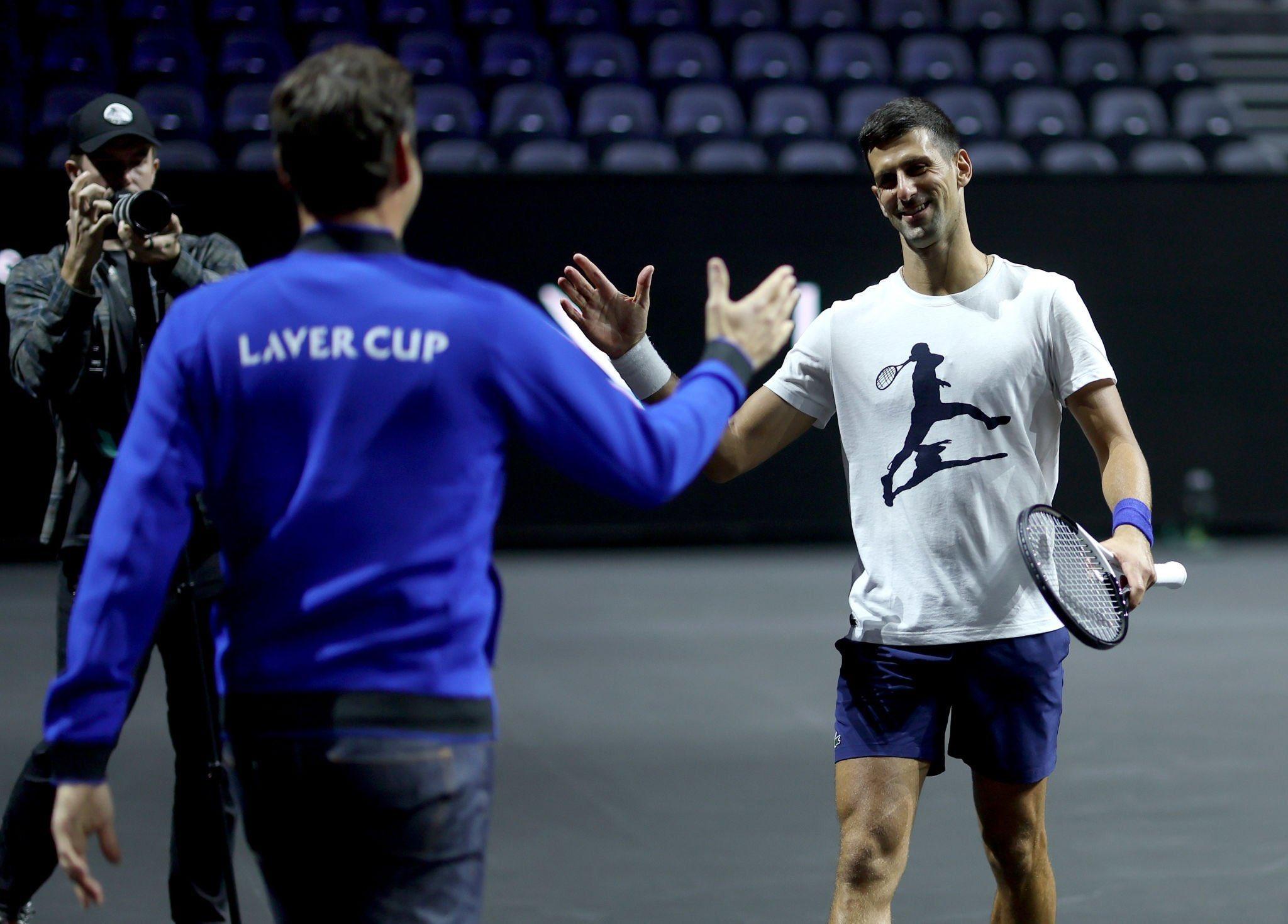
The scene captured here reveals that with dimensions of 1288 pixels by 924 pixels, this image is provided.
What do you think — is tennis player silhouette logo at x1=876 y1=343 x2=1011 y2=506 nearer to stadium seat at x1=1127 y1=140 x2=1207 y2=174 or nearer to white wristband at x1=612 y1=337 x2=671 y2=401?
white wristband at x1=612 y1=337 x2=671 y2=401

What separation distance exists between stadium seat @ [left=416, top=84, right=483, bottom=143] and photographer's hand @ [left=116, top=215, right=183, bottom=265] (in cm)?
757

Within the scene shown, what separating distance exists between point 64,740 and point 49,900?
2.38 m

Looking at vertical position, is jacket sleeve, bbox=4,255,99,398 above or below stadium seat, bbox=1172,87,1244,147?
below

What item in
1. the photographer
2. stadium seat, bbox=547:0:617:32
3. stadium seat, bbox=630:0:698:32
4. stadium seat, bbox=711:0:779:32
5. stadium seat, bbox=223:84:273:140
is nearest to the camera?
the photographer

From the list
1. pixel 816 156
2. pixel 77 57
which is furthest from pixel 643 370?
pixel 77 57

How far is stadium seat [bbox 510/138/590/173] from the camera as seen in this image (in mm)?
10320

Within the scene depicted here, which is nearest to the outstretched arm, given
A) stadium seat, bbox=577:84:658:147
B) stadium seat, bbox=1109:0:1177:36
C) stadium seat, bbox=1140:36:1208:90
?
stadium seat, bbox=577:84:658:147

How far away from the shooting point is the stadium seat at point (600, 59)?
11.6 m

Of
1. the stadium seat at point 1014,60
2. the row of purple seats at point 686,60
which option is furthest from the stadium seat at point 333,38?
the stadium seat at point 1014,60

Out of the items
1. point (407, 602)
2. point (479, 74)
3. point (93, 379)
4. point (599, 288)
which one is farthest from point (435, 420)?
point (479, 74)

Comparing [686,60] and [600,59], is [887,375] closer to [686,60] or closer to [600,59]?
[600,59]

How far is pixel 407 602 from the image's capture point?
5.56 ft

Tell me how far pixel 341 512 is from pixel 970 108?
10364mm

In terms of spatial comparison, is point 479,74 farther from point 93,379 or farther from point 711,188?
point 93,379
